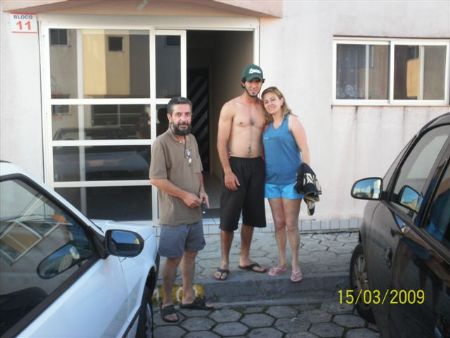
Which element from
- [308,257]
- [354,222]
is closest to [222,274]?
[308,257]

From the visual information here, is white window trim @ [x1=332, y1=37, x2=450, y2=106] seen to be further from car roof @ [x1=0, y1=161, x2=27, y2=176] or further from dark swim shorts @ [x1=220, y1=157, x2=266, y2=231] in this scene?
car roof @ [x1=0, y1=161, x2=27, y2=176]

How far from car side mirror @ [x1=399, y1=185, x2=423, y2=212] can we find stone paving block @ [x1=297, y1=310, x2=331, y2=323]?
1611 millimetres

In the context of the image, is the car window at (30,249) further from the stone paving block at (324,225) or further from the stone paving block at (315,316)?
the stone paving block at (324,225)

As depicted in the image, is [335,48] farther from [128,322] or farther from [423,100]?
[128,322]

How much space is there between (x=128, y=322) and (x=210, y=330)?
1.59m

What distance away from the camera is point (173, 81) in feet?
22.2

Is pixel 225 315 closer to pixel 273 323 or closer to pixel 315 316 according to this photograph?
pixel 273 323

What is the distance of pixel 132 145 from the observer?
6.73m

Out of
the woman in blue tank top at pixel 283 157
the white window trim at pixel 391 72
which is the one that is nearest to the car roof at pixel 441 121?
the woman in blue tank top at pixel 283 157

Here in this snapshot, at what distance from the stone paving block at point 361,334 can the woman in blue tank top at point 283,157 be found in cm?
86

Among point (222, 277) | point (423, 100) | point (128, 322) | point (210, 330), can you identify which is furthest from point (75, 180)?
point (423, 100)

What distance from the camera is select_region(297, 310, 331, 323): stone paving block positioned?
4492 millimetres

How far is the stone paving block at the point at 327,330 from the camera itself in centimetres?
420

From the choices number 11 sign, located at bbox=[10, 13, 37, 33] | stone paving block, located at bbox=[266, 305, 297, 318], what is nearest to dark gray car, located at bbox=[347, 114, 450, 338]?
stone paving block, located at bbox=[266, 305, 297, 318]
